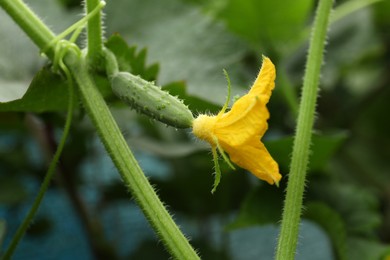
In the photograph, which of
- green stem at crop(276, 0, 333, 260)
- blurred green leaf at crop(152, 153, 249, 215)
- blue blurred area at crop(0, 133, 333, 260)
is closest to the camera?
green stem at crop(276, 0, 333, 260)

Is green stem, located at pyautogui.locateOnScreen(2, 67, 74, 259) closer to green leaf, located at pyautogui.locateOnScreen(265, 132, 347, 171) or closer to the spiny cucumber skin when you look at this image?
the spiny cucumber skin

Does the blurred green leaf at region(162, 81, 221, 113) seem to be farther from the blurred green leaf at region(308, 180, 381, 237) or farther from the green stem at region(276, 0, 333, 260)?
the blurred green leaf at region(308, 180, 381, 237)

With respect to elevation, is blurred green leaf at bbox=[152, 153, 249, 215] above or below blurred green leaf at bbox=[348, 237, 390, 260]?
above

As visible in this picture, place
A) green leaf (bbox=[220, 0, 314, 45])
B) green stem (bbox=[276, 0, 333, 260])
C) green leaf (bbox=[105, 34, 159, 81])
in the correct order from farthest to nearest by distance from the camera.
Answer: green leaf (bbox=[220, 0, 314, 45]) < green leaf (bbox=[105, 34, 159, 81]) < green stem (bbox=[276, 0, 333, 260])

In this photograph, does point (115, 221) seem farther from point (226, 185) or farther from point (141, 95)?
point (141, 95)

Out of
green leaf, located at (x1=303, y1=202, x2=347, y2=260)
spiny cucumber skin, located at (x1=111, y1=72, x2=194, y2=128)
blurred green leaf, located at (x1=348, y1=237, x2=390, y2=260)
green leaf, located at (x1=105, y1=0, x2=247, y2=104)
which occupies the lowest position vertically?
blurred green leaf, located at (x1=348, y1=237, x2=390, y2=260)

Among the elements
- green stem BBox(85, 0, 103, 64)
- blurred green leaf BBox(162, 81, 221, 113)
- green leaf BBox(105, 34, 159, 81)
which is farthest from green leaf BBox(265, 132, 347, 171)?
green stem BBox(85, 0, 103, 64)

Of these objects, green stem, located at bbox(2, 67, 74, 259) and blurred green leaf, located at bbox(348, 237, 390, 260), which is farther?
blurred green leaf, located at bbox(348, 237, 390, 260)

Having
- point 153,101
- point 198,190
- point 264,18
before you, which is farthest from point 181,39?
point 153,101

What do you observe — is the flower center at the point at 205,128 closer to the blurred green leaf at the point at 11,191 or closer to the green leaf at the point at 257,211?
the green leaf at the point at 257,211
